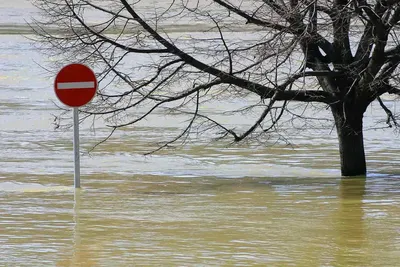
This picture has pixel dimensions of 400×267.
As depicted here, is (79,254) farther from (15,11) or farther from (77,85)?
(15,11)

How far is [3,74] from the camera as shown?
35.3 m

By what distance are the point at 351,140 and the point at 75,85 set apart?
4510 millimetres

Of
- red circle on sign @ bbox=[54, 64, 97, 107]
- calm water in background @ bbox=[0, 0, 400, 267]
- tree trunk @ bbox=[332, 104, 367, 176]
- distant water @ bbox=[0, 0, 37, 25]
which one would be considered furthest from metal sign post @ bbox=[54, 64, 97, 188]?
distant water @ bbox=[0, 0, 37, 25]

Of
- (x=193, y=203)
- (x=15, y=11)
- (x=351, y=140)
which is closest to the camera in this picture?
(x=193, y=203)

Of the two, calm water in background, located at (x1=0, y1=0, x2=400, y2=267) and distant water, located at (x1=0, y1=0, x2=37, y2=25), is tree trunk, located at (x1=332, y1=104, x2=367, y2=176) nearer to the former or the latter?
calm water in background, located at (x1=0, y1=0, x2=400, y2=267)

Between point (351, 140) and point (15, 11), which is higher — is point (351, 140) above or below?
below

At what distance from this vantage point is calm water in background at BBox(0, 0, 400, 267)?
→ 32.3 feet

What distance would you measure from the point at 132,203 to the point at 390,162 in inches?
254

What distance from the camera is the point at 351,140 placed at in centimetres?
1623

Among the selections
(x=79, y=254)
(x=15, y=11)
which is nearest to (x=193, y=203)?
(x=79, y=254)

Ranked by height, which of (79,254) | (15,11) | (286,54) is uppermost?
(15,11)

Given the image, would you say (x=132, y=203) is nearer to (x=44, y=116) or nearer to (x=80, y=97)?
(x=80, y=97)

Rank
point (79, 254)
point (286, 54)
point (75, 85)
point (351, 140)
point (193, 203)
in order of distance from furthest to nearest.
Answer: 1. point (351, 140)
2. point (286, 54)
3. point (75, 85)
4. point (193, 203)
5. point (79, 254)

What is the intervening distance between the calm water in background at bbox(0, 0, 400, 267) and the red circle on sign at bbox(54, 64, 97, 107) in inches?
47.7
